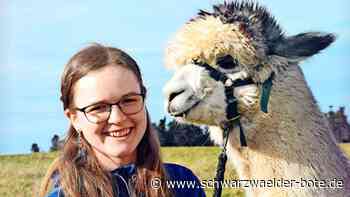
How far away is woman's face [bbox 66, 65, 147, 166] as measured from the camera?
0.79m

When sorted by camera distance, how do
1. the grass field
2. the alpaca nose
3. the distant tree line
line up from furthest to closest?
the grass field → the distant tree line → the alpaca nose

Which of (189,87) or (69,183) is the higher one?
(189,87)

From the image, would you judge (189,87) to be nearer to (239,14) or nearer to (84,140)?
(239,14)

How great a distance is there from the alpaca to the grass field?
5.8 inches

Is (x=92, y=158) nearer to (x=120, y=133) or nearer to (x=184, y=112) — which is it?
(x=120, y=133)

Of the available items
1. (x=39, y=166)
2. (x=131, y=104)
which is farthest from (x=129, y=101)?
(x=39, y=166)

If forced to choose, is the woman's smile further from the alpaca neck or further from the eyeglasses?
the alpaca neck

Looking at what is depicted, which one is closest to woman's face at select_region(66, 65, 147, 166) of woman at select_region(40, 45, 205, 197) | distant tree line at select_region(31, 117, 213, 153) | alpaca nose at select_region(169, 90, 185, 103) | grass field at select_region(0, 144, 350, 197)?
woman at select_region(40, 45, 205, 197)

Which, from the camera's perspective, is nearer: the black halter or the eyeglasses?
the eyeglasses

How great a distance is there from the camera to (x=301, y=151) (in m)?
1.13

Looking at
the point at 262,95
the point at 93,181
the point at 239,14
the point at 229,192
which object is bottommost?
the point at 229,192

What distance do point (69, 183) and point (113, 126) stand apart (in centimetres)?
10

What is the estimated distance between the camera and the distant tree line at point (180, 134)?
125cm

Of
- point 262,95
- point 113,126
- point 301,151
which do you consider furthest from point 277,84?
point 113,126
